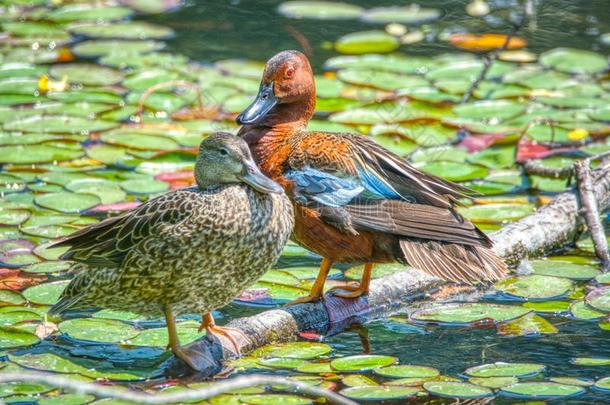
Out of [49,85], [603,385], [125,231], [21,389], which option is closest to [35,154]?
[49,85]

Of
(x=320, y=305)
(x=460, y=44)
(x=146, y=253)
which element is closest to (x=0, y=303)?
(x=146, y=253)

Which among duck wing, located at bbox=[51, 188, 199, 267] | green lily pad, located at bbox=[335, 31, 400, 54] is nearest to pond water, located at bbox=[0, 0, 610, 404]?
green lily pad, located at bbox=[335, 31, 400, 54]

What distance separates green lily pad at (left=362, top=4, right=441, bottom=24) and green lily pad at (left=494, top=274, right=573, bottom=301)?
472 centimetres

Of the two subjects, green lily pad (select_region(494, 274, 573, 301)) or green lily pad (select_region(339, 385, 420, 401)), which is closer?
green lily pad (select_region(339, 385, 420, 401))

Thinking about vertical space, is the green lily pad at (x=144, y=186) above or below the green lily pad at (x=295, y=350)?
above

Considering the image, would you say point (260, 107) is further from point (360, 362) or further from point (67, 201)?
point (360, 362)

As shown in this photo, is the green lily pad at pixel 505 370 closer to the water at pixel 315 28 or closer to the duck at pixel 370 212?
the duck at pixel 370 212

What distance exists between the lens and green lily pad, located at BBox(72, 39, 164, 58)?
8.97 m

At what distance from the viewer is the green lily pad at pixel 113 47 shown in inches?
353

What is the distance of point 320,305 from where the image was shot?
17.2ft

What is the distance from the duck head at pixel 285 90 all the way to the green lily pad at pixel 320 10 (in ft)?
13.9

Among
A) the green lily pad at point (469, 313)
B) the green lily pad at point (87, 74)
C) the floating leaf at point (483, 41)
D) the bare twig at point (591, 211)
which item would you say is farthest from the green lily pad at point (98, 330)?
the floating leaf at point (483, 41)

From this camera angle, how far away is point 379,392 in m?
4.33

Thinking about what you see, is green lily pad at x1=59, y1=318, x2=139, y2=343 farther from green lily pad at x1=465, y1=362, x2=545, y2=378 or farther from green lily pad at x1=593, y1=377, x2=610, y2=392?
green lily pad at x1=593, y1=377, x2=610, y2=392
